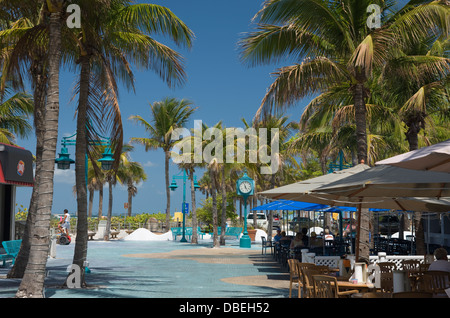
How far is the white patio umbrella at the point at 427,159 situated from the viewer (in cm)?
576

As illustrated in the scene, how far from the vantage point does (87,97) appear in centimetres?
1377

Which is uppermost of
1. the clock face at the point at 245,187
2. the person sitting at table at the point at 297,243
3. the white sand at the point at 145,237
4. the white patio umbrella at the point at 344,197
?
the clock face at the point at 245,187

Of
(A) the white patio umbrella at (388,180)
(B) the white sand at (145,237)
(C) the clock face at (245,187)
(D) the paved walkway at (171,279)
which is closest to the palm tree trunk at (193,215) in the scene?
(C) the clock face at (245,187)

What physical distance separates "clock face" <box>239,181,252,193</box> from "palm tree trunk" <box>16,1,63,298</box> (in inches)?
963

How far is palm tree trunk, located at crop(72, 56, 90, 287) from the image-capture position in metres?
13.4

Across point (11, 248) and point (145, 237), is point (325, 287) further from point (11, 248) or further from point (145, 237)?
point (145, 237)

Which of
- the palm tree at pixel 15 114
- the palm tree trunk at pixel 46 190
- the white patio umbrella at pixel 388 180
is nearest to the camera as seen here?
the white patio umbrella at pixel 388 180

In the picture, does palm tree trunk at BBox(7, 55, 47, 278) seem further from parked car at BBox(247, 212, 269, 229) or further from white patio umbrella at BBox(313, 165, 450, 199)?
parked car at BBox(247, 212, 269, 229)

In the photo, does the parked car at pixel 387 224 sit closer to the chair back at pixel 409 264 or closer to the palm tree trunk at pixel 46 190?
the chair back at pixel 409 264

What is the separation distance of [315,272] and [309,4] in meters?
7.31

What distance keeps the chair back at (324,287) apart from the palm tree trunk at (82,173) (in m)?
7.30

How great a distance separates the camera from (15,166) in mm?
21453

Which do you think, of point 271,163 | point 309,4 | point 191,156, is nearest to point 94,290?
point 309,4

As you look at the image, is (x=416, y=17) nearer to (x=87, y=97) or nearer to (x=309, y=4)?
(x=309, y=4)
